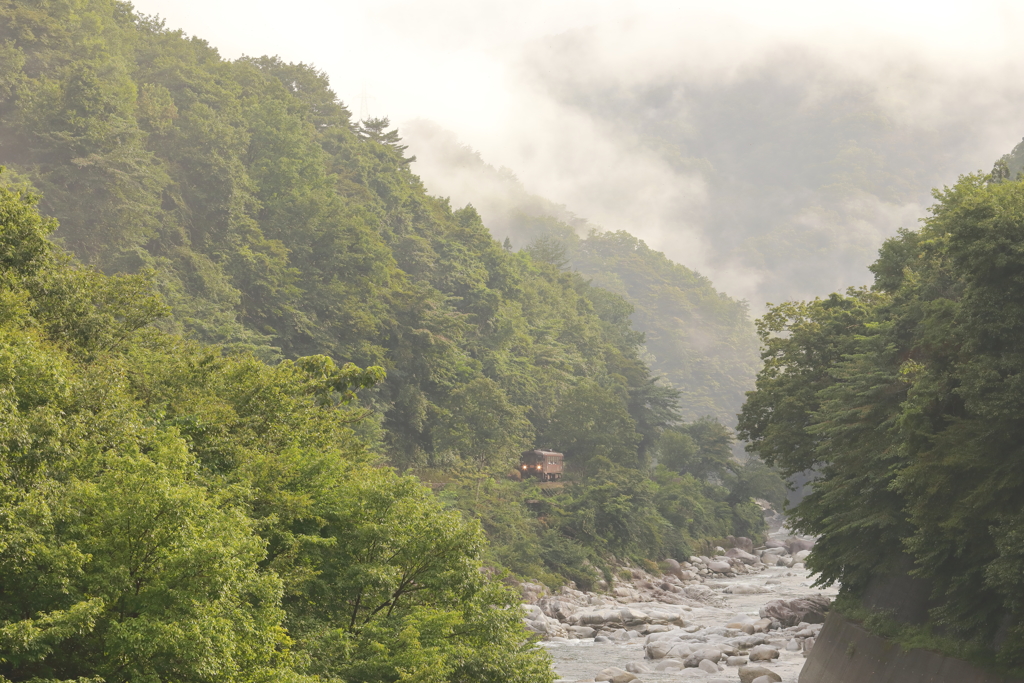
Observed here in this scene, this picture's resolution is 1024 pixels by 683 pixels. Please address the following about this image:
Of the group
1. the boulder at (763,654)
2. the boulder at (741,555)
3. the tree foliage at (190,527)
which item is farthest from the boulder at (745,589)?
the tree foliage at (190,527)

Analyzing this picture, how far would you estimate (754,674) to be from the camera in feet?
90.1

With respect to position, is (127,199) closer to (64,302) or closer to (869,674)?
(64,302)

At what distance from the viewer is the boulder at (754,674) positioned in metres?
26.9

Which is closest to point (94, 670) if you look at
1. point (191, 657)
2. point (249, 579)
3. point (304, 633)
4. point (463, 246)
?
point (191, 657)

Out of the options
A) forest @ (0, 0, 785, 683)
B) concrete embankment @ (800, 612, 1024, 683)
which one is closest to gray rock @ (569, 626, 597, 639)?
forest @ (0, 0, 785, 683)

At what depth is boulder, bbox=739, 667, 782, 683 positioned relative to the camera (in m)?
26.9

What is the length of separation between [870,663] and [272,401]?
18999 millimetres

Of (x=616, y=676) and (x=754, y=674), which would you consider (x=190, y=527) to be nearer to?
(x=616, y=676)

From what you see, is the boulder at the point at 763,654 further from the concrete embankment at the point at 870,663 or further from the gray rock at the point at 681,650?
the concrete embankment at the point at 870,663

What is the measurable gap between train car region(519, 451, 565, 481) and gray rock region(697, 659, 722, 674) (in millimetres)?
36183

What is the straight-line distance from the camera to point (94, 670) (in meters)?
9.97

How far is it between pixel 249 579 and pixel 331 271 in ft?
171

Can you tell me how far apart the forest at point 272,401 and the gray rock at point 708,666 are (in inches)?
585

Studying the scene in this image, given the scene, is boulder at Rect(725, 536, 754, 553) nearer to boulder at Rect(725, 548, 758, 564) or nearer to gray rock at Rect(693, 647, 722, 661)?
boulder at Rect(725, 548, 758, 564)
